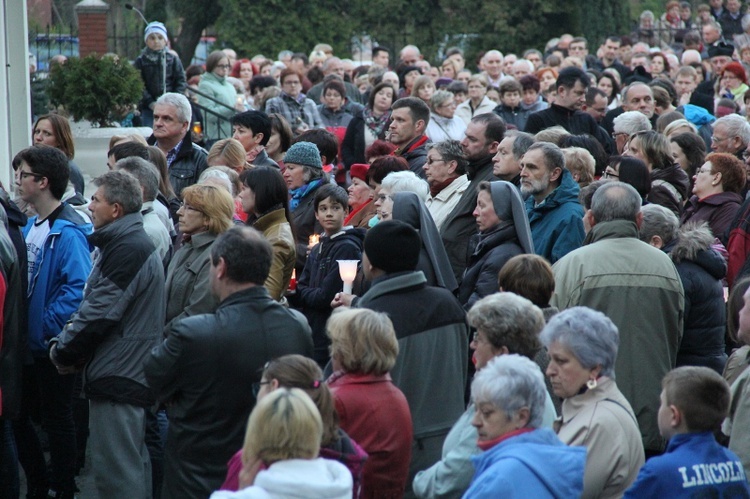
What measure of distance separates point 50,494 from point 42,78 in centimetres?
783

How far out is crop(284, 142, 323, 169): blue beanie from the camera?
25.8 ft

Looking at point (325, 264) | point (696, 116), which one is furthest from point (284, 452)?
point (696, 116)

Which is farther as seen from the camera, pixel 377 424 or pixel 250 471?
pixel 377 424

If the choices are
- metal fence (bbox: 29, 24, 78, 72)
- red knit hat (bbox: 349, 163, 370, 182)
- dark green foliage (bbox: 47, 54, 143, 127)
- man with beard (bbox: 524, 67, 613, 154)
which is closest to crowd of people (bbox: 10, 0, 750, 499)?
red knit hat (bbox: 349, 163, 370, 182)

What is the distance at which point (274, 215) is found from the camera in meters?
6.41

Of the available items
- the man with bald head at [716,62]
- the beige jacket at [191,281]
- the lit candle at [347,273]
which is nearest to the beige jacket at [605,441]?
the lit candle at [347,273]

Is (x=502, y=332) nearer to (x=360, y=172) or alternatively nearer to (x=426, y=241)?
(x=426, y=241)

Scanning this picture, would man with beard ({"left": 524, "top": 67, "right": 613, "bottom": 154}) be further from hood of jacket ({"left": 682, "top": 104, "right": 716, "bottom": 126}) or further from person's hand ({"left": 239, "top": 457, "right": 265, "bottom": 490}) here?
person's hand ({"left": 239, "top": 457, "right": 265, "bottom": 490})

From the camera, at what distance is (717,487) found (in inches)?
160

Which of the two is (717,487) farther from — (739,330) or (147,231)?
(147,231)

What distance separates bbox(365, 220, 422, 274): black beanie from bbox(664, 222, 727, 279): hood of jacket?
6.15ft

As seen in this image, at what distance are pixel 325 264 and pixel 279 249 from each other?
0.54m

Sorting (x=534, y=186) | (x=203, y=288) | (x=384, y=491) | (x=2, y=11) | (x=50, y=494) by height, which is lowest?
(x=50, y=494)

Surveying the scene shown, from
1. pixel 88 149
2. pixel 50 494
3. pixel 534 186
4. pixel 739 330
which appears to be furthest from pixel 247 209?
pixel 88 149
